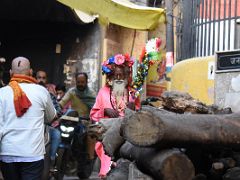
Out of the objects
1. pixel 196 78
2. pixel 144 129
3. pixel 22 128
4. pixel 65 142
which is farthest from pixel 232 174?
pixel 65 142

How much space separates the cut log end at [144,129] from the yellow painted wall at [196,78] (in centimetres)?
435

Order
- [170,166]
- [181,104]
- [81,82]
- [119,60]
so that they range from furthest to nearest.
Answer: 1. [81,82]
2. [119,60]
3. [181,104]
4. [170,166]

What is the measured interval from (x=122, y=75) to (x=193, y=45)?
168 cm

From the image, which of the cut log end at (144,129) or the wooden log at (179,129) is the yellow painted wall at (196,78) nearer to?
the wooden log at (179,129)

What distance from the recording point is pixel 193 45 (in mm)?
9047

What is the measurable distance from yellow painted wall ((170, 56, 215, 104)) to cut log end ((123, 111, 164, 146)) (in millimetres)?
4354

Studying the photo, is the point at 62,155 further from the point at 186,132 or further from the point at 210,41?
the point at 186,132

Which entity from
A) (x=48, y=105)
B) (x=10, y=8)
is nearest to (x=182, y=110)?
(x=48, y=105)

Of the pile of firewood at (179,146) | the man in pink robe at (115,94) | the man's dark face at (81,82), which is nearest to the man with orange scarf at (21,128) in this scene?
the man in pink robe at (115,94)

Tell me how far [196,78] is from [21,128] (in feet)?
11.1

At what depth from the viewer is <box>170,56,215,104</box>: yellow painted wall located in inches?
322

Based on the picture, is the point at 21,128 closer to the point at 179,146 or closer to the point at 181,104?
the point at 181,104

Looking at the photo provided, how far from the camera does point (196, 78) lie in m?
8.55

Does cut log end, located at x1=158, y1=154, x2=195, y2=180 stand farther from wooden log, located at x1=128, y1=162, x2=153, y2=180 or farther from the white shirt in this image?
the white shirt
